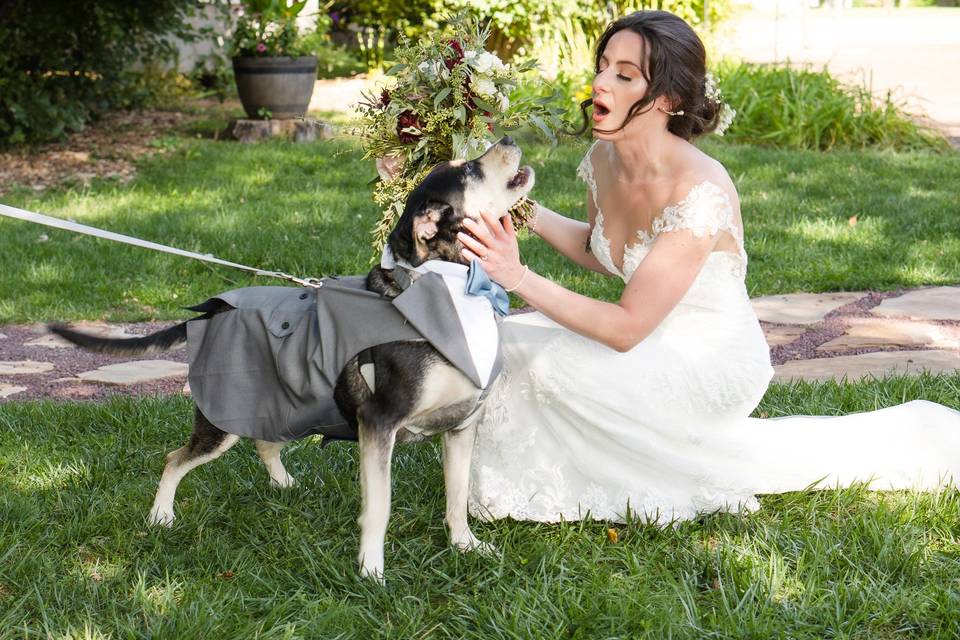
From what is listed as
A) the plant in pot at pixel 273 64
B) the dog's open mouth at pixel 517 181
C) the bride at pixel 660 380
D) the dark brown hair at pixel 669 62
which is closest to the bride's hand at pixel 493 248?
the dog's open mouth at pixel 517 181

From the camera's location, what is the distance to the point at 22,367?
5500 mm

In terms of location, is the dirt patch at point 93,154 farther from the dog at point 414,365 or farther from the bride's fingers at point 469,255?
the bride's fingers at point 469,255

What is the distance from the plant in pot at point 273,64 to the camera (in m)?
11.2

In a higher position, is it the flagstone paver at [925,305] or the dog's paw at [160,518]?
the dog's paw at [160,518]

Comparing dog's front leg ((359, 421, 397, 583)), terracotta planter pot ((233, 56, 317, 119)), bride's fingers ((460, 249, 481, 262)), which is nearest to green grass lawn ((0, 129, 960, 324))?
terracotta planter pot ((233, 56, 317, 119))

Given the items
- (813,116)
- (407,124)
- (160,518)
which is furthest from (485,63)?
(813,116)

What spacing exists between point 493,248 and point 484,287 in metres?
0.12

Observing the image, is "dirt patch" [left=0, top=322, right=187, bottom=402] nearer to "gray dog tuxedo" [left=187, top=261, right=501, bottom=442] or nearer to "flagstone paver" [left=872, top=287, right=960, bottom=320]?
"gray dog tuxedo" [left=187, top=261, right=501, bottom=442]

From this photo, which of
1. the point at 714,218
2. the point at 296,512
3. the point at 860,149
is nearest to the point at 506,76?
the point at 714,218

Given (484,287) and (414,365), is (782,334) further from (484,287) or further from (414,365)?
(414,365)

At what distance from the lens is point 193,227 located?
26.1 ft

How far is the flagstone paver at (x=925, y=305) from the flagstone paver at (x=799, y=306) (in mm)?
235

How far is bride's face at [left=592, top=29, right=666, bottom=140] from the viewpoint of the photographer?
3.60 meters

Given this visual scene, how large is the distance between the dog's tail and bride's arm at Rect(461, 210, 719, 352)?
113 cm
